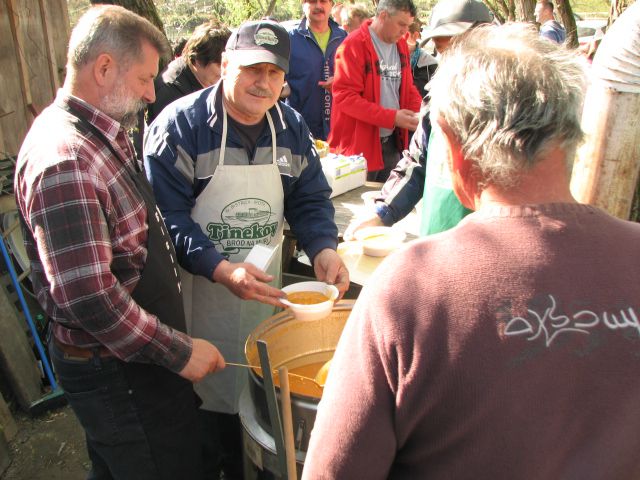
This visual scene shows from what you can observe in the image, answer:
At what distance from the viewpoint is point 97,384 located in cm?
182

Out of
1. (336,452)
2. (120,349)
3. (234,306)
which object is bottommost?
(234,306)

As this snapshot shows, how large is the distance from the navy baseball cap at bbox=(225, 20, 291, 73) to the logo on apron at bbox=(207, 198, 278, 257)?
55 centimetres

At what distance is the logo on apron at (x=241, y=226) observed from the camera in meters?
2.32

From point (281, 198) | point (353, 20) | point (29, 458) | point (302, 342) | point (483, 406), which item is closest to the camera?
point (483, 406)

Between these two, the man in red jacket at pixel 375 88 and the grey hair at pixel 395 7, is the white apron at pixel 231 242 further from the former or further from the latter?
the grey hair at pixel 395 7

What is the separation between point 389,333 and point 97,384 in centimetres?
123

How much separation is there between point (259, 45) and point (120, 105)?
66 centimetres

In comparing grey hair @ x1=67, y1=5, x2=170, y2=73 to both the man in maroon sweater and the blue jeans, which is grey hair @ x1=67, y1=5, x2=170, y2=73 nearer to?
the blue jeans

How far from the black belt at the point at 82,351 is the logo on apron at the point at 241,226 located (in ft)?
2.29

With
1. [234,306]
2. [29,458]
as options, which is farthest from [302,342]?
[29,458]

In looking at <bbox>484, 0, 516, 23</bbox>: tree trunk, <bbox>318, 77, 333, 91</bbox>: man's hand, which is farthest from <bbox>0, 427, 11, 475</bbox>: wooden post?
<bbox>484, 0, 516, 23</bbox>: tree trunk

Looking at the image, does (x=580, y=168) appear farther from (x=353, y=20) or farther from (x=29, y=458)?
(x=353, y=20)

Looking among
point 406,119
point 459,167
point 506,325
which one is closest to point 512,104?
point 459,167

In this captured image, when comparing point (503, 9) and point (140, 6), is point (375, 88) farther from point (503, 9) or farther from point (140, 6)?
point (503, 9)
